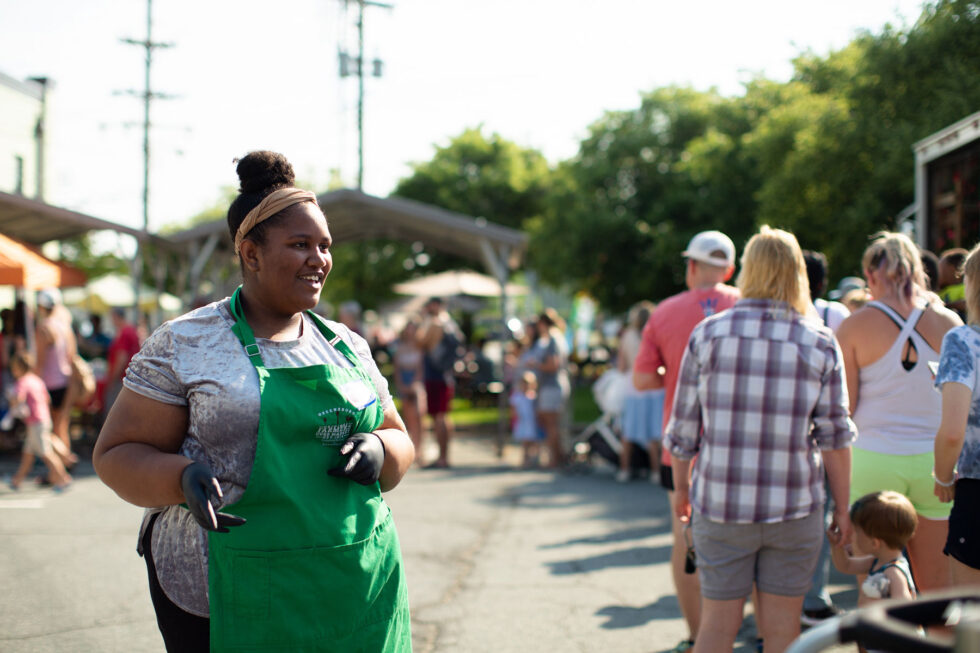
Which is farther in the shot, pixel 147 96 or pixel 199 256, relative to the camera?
pixel 147 96

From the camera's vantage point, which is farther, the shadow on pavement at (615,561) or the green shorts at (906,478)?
the shadow on pavement at (615,561)

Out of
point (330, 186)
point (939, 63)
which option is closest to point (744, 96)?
point (939, 63)

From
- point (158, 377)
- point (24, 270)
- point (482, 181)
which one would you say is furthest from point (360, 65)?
point (158, 377)

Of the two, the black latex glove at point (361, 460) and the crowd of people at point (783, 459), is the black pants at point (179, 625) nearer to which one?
the black latex glove at point (361, 460)

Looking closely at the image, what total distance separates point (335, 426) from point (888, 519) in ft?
8.47

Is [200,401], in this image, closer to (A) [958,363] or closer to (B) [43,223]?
(A) [958,363]

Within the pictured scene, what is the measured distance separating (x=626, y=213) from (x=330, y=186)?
128 feet

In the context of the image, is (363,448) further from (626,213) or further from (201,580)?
(626,213)

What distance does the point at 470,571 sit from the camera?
253 inches

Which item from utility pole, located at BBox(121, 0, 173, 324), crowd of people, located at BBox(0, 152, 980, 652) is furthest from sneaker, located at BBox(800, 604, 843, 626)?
utility pole, located at BBox(121, 0, 173, 324)

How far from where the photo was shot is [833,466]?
3.40 meters

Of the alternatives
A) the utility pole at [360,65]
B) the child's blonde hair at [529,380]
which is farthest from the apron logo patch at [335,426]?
the utility pole at [360,65]

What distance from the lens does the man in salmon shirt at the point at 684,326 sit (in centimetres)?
433

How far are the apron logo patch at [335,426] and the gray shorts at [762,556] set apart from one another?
1.64 m
